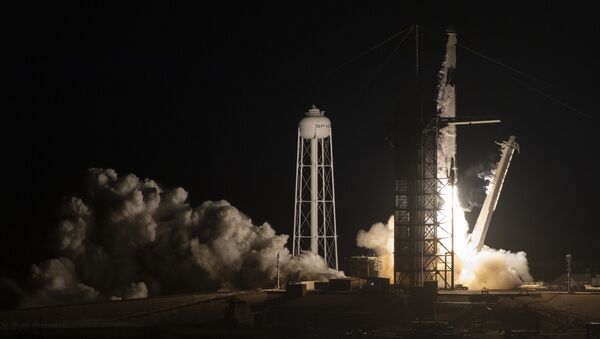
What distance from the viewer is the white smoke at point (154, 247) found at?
9794cm

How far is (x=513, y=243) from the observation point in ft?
445

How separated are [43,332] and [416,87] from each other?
3304 centimetres

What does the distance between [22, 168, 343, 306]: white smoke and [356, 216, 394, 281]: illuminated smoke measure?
3590 mm

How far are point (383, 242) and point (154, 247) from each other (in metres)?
16.4

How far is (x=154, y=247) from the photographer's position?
331ft

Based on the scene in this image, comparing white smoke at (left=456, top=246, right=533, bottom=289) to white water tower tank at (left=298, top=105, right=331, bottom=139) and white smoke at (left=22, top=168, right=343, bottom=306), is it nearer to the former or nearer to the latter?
white smoke at (left=22, top=168, right=343, bottom=306)

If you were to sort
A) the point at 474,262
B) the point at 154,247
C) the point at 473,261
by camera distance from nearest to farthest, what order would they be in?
the point at 474,262
the point at 473,261
the point at 154,247

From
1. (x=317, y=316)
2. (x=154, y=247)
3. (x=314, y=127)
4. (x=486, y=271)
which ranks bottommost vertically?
(x=317, y=316)

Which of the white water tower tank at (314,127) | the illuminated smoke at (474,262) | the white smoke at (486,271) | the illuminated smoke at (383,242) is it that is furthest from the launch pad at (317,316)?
the white water tower tank at (314,127)

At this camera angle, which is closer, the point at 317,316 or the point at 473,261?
the point at 317,316

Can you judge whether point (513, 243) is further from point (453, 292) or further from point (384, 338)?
point (384, 338)

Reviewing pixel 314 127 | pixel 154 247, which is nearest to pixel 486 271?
pixel 314 127

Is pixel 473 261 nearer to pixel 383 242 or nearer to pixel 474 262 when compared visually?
pixel 474 262

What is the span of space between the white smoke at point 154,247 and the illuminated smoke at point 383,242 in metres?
3.59
